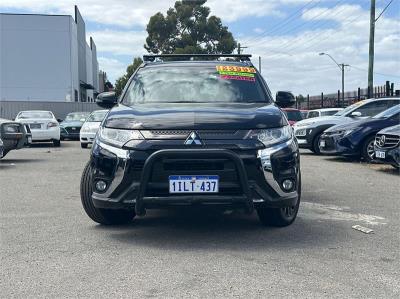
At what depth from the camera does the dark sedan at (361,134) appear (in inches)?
487

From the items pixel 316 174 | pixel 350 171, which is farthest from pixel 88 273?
pixel 350 171

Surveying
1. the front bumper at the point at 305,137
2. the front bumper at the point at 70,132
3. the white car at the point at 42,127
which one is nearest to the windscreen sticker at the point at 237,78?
the front bumper at the point at 305,137

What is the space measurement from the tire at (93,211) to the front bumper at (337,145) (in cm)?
776

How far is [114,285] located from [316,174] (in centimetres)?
722

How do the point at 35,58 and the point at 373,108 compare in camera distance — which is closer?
the point at 373,108

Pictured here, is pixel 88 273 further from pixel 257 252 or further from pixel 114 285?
pixel 257 252

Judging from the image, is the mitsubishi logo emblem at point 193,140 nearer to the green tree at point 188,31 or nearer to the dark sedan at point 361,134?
the dark sedan at point 361,134

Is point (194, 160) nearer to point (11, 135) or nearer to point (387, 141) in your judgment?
point (387, 141)

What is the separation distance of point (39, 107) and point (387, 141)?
2772cm

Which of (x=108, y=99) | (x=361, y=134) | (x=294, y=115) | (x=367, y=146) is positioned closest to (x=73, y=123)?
(x=294, y=115)

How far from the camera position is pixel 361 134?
Answer: 12.5 m

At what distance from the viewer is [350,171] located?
11297mm

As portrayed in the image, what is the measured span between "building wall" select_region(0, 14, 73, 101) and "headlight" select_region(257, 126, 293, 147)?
141 ft

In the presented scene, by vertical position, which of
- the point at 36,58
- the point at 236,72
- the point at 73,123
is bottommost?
the point at 73,123
